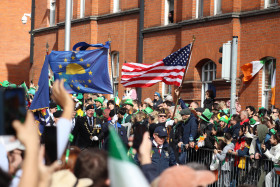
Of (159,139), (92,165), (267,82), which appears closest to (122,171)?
(92,165)

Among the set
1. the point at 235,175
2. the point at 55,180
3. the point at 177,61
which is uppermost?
the point at 177,61

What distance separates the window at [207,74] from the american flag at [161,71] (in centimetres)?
788

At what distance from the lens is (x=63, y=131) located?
189 inches

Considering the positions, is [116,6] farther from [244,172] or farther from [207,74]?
[244,172]

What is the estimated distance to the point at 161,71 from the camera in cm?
1728

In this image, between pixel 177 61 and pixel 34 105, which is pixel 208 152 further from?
pixel 34 105

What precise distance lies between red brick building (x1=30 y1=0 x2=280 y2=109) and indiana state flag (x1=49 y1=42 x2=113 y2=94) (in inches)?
155

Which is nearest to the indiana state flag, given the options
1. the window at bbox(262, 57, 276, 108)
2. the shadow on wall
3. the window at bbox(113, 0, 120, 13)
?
the window at bbox(262, 57, 276, 108)

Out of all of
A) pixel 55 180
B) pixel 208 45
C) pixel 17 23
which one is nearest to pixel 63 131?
pixel 55 180

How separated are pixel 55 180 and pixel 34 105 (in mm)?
10935

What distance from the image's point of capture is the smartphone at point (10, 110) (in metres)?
3.73

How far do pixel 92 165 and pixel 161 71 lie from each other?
1240 centimetres

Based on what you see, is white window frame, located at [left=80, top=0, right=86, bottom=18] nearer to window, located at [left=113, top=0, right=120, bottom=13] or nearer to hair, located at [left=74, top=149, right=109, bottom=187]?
window, located at [left=113, top=0, right=120, bottom=13]

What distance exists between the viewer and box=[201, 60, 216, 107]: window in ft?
83.7
